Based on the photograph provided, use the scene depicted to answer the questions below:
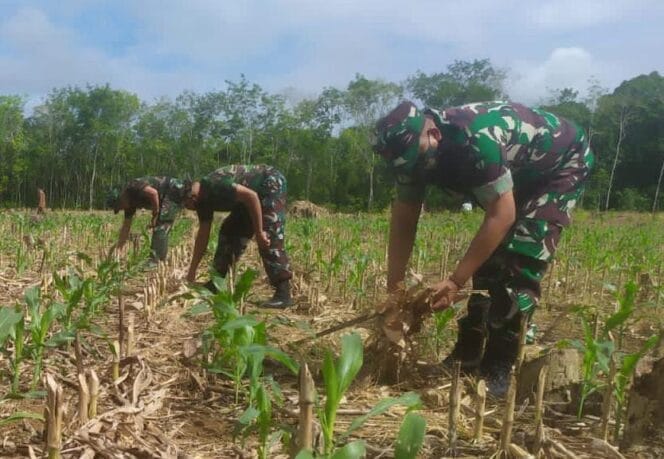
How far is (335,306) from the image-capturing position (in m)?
4.89

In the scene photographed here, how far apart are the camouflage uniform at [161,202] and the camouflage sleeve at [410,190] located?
3699 millimetres

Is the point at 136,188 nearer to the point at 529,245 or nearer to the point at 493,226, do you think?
the point at 529,245

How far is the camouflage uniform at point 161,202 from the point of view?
21.1 ft

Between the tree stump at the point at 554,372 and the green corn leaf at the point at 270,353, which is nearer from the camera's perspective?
the green corn leaf at the point at 270,353

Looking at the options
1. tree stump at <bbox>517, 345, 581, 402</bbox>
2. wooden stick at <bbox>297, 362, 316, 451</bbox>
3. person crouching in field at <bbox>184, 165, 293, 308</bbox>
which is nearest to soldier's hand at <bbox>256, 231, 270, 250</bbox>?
person crouching in field at <bbox>184, 165, 293, 308</bbox>

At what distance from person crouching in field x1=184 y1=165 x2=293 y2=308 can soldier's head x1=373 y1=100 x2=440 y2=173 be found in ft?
7.52

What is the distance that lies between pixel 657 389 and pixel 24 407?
2.15 m

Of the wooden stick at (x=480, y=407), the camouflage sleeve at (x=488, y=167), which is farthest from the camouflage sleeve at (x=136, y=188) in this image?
the wooden stick at (x=480, y=407)

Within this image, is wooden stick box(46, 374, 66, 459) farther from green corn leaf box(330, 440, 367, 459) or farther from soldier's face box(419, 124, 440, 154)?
soldier's face box(419, 124, 440, 154)

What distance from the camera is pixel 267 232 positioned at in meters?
5.02

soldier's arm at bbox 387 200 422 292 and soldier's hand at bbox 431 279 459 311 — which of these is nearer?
soldier's hand at bbox 431 279 459 311

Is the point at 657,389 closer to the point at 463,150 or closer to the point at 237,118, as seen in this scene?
the point at 463,150

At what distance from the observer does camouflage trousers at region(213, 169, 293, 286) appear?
4.95 meters

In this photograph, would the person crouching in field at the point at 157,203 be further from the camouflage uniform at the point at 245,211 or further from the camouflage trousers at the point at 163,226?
the camouflage uniform at the point at 245,211
